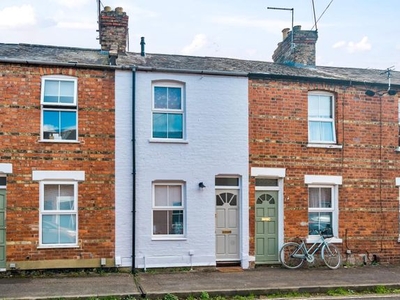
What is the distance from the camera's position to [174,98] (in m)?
13.6

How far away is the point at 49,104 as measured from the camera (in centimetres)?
1266

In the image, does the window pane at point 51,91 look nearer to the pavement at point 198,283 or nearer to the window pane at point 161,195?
the window pane at point 161,195

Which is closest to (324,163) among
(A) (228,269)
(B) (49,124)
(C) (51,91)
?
(A) (228,269)

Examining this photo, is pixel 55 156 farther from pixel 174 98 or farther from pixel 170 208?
pixel 174 98

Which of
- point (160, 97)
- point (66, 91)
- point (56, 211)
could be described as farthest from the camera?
point (160, 97)

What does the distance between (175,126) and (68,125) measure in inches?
116

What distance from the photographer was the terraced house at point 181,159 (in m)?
12.5

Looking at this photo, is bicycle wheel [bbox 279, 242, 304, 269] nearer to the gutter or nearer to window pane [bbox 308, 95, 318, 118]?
window pane [bbox 308, 95, 318, 118]

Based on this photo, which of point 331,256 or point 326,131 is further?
point 326,131

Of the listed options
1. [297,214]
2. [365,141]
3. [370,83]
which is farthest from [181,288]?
[370,83]

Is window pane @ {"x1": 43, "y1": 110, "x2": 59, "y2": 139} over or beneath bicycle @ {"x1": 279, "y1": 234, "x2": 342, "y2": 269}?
over

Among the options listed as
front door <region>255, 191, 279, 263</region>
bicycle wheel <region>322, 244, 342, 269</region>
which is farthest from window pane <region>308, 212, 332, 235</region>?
front door <region>255, 191, 279, 263</region>

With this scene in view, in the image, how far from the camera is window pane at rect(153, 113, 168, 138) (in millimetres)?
13398

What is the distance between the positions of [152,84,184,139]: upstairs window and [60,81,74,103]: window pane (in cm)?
228
